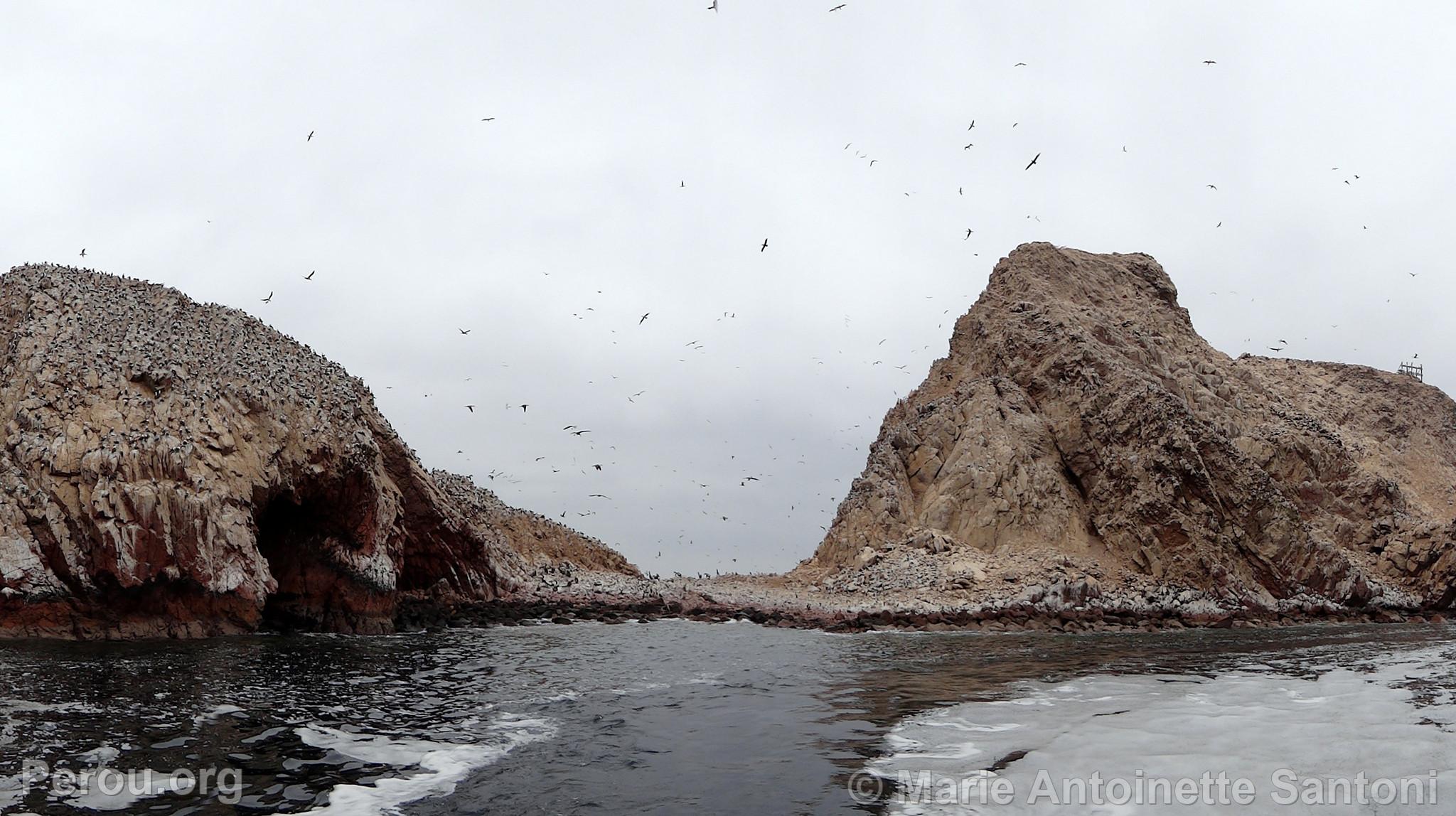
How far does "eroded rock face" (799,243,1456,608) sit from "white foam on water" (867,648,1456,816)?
29.5 meters

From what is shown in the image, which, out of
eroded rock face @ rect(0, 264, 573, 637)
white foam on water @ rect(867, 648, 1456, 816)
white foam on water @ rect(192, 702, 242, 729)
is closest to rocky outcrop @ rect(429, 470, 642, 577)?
eroded rock face @ rect(0, 264, 573, 637)

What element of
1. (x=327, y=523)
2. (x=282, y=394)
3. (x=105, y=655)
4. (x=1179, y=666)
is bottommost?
(x=1179, y=666)

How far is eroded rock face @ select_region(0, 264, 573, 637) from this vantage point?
826 inches

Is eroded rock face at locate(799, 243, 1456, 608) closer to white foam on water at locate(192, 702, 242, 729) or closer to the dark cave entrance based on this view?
the dark cave entrance

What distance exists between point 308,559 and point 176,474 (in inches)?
214

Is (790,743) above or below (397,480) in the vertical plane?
below

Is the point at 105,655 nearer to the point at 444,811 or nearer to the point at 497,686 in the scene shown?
the point at 497,686

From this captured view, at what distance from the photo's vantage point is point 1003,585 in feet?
132

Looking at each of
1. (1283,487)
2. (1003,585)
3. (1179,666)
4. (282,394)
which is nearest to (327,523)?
(282,394)

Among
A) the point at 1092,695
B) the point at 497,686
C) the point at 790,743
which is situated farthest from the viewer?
the point at 497,686

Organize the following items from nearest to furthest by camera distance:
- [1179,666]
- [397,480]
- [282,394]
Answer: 1. [1179,666]
2. [282,394]
3. [397,480]

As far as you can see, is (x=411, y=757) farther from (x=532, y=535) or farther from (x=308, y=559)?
(x=532, y=535)

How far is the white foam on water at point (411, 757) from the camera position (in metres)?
9.25

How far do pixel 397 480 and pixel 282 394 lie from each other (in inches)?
246
